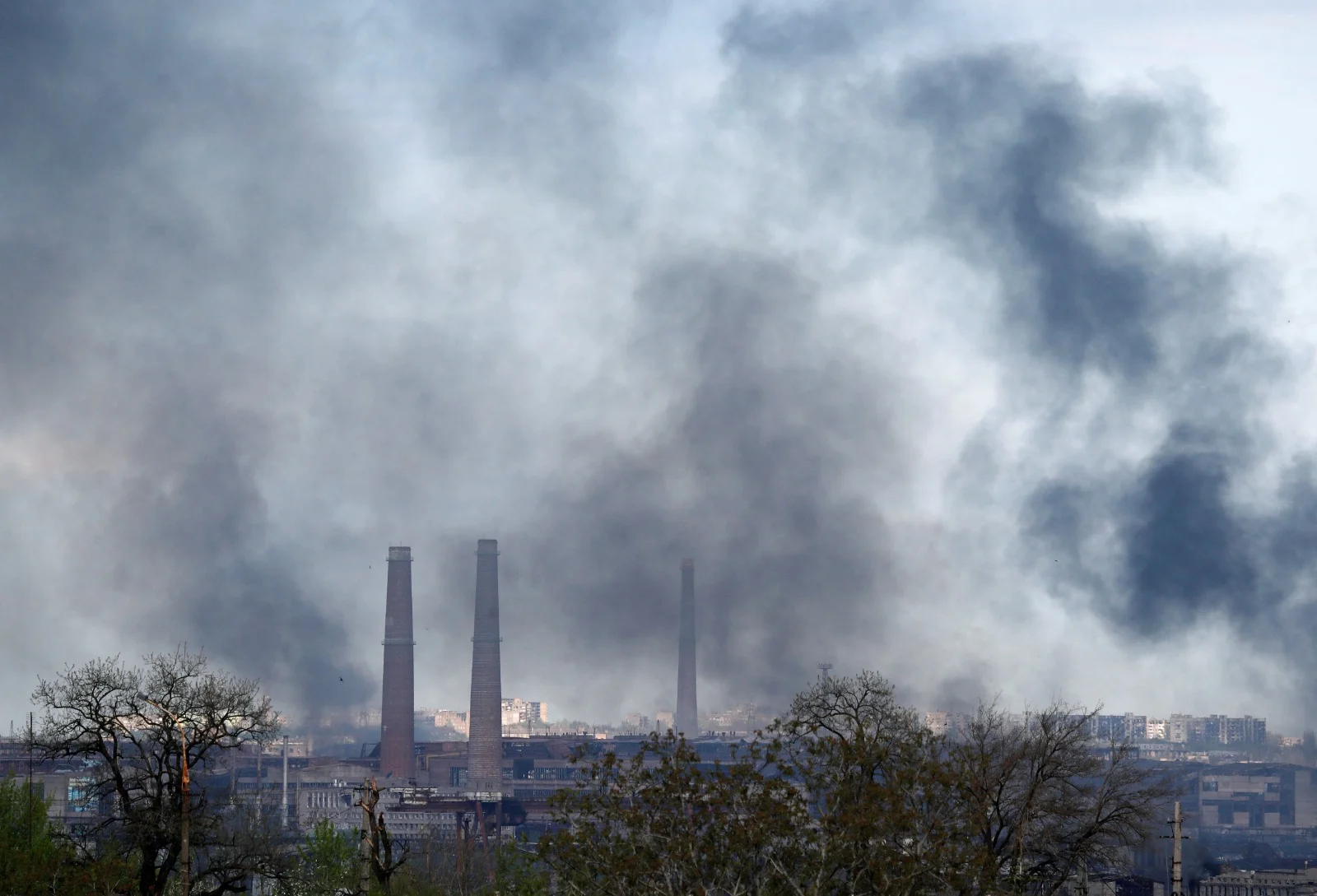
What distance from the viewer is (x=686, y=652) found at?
157m

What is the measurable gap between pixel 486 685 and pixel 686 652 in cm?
3862

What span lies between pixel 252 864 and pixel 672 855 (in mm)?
13921

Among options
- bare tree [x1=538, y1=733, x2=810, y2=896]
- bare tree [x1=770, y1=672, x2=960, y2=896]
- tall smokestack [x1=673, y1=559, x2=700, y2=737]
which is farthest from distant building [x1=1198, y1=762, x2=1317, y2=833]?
bare tree [x1=538, y1=733, x2=810, y2=896]

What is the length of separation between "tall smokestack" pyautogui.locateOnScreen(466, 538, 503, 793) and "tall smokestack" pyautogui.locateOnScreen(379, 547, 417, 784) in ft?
16.1

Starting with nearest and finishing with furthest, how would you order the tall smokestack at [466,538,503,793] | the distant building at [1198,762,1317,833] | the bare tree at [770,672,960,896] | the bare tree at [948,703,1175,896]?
the bare tree at [770,672,960,896], the bare tree at [948,703,1175,896], the tall smokestack at [466,538,503,793], the distant building at [1198,762,1317,833]

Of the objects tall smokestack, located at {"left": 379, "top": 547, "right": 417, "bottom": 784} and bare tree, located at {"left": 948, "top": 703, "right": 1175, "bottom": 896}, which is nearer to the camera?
bare tree, located at {"left": 948, "top": 703, "right": 1175, "bottom": 896}

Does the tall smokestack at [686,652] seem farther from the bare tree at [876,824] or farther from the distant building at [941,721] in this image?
the bare tree at [876,824]

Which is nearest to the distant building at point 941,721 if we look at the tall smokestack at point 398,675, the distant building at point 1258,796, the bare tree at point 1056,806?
the distant building at point 1258,796

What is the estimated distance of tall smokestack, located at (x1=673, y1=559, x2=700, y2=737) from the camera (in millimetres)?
156500

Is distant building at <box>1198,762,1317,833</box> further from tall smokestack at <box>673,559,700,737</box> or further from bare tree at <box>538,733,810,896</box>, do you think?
bare tree at <box>538,733,810,896</box>

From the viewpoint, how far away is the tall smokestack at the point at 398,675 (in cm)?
12362

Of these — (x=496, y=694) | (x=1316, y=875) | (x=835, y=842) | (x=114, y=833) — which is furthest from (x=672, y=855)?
(x=496, y=694)

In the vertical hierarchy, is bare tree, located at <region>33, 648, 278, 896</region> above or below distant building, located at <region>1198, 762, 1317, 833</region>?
above

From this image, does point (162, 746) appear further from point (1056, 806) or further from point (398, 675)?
point (398, 675)
